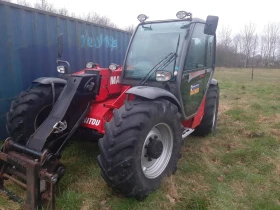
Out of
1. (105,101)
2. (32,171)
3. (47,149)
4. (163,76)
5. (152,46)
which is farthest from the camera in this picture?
(152,46)

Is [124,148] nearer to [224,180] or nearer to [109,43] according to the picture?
[224,180]

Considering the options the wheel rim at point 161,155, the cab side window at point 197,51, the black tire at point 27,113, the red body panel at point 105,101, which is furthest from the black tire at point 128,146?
the black tire at point 27,113

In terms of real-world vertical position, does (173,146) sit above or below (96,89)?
below

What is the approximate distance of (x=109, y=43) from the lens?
6605 mm

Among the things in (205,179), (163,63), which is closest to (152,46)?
(163,63)

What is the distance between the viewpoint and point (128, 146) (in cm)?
252

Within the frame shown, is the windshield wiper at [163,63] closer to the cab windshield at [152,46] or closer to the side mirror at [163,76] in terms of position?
the cab windshield at [152,46]

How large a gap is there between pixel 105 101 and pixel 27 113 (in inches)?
41.1

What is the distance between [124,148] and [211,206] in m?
1.25

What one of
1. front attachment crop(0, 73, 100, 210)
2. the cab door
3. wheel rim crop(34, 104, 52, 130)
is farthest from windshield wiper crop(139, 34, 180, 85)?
wheel rim crop(34, 104, 52, 130)

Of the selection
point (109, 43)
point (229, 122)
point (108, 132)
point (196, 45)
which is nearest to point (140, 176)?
point (108, 132)

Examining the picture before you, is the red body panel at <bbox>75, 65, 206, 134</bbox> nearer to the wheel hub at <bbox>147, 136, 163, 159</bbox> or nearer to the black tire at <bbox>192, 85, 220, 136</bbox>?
the wheel hub at <bbox>147, 136, 163, 159</bbox>

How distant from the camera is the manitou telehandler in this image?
2553 mm

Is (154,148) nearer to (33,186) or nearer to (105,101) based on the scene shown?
(105,101)
